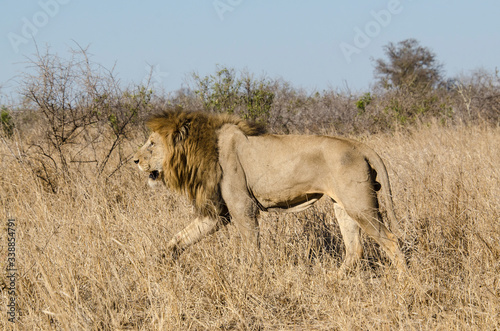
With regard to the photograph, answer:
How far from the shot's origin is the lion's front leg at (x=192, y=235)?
14.9ft

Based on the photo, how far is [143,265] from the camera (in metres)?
4.16

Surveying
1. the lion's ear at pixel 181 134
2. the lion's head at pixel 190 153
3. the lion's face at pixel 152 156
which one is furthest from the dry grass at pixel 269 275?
the lion's ear at pixel 181 134

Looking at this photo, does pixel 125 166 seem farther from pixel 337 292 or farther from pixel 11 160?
pixel 337 292

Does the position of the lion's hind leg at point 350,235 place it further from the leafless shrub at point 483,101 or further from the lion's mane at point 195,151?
the leafless shrub at point 483,101

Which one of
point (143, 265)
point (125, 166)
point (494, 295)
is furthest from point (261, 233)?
point (125, 166)

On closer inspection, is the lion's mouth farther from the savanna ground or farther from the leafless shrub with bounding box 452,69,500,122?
the leafless shrub with bounding box 452,69,500,122

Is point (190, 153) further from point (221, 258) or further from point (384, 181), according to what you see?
point (384, 181)

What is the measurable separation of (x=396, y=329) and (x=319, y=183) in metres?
1.37

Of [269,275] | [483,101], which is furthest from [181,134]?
[483,101]

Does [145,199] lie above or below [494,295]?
above

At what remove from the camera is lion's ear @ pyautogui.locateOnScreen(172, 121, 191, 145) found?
4.77 m

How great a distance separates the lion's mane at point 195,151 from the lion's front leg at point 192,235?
0.08m

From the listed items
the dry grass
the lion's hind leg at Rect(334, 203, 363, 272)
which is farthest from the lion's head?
the lion's hind leg at Rect(334, 203, 363, 272)

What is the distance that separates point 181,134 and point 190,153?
0.63 ft
